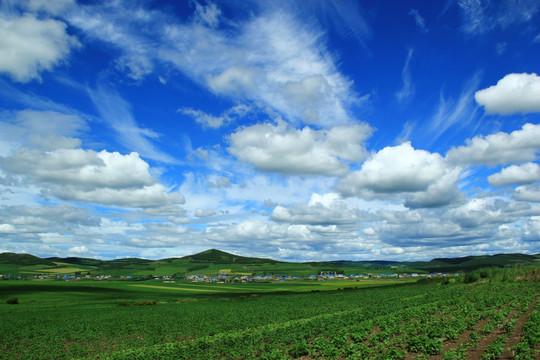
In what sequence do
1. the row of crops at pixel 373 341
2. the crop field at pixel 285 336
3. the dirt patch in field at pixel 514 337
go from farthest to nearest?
1. the crop field at pixel 285 336
2. the row of crops at pixel 373 341
3. the dirt patch in field at pixel 514 337

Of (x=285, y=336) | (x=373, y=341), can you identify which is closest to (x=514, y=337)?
(x=373, y=341)

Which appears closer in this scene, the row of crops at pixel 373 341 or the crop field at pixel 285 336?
the row of crops at pixel 373 341

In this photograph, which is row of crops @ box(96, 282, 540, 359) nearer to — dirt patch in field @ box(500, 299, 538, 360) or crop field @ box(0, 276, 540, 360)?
crop field @ box(0, 276, 540, 360)

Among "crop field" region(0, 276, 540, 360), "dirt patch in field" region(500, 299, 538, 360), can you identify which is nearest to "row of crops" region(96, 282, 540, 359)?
"crop field" region(0, 276, 540, 360)

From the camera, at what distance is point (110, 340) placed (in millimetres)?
38969

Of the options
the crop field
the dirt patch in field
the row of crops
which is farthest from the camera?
the crop field

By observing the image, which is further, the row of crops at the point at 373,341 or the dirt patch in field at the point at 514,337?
the row of crops at the point at 373,341

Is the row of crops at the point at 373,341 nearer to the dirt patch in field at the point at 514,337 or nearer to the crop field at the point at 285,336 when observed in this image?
the crop field at the point at 285,336

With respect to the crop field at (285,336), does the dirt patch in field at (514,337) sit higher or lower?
higher

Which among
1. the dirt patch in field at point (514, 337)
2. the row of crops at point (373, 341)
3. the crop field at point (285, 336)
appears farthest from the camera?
the crop field at point (285, 336)

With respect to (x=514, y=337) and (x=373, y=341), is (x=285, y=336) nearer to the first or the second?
(x=373, y=341)

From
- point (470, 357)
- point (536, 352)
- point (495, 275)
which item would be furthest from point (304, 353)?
point (495, 275)

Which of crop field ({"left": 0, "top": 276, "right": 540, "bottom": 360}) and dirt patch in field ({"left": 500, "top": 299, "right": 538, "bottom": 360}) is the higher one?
dirt patch in field ({"left": 500, "top": 299, "right": 538, "bottom": 360})

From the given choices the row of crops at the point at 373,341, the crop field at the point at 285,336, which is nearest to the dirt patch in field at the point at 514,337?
the crop field at the point at 285,336
